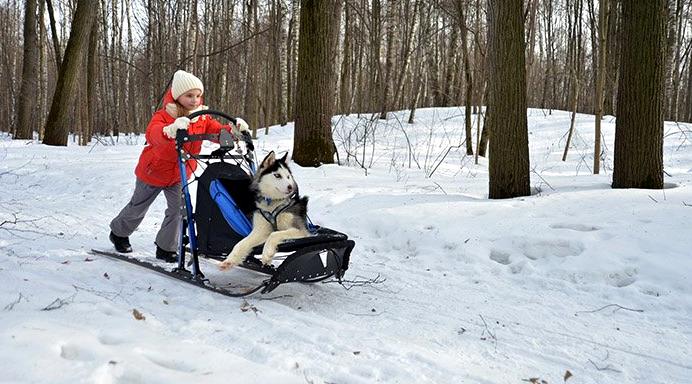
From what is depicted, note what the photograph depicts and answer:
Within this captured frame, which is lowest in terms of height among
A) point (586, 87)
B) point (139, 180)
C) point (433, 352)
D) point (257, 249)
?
point (433, 352)

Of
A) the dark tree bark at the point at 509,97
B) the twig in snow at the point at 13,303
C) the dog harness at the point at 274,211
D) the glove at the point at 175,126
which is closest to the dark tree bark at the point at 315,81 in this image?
the dark tree bark at the point at 509,97

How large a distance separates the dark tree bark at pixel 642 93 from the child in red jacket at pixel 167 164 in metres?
4.58

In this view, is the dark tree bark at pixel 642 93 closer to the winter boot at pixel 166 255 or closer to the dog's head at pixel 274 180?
the dog's head at pixel 274 180

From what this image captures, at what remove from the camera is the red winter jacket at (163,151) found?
4.64 m

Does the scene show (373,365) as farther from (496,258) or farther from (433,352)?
(496,258)

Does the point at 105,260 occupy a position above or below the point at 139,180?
below

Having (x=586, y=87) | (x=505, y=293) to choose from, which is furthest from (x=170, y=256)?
(x=586, y=87)

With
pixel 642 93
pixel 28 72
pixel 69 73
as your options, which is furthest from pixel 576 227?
pixel 28 72

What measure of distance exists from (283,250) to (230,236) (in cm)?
56

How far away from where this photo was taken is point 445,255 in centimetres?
531

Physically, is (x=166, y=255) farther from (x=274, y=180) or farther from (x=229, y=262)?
(x=274, y=180)

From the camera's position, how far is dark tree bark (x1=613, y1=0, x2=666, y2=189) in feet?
20.2

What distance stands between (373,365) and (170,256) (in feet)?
9.66

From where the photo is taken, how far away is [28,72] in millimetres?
18250
